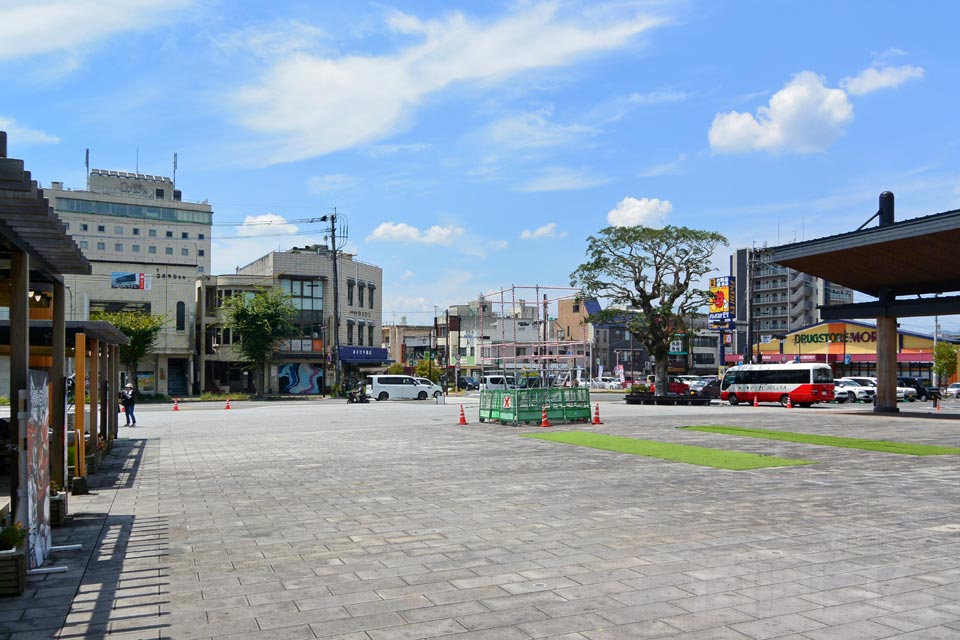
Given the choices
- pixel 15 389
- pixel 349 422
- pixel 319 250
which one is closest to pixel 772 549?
pixel 15 389

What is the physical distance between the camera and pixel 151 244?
317ft

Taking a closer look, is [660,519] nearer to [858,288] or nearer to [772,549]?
[772,549]

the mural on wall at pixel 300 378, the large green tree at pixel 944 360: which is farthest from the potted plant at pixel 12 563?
the large green tree at pixel 944 360

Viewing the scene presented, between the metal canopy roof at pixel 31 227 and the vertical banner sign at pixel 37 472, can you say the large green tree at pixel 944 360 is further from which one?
the vertical banner sign at pixel 37 472

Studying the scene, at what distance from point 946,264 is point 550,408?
17222mm

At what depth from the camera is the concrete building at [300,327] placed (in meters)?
62.1

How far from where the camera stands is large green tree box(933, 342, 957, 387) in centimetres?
6638

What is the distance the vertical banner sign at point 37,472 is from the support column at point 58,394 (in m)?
2.33

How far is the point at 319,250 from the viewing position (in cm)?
6738

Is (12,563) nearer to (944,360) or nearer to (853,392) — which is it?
(853,392)

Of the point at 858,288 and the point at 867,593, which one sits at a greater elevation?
the point at 858,288

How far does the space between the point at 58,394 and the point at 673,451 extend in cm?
1328

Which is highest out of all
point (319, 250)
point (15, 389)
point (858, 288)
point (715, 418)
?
point (319, 250)

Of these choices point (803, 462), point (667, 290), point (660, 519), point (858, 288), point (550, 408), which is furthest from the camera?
point (667, 290)
